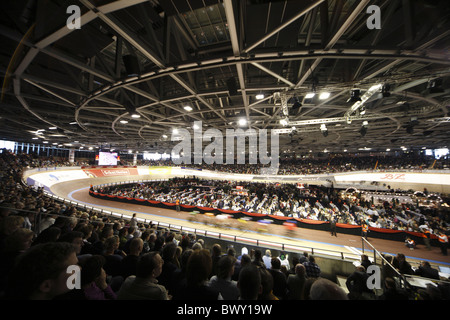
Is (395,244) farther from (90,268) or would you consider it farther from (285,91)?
(90,268)

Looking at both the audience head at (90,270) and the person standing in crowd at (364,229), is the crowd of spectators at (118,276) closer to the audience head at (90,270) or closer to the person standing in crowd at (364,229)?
the audience head at (90,270)

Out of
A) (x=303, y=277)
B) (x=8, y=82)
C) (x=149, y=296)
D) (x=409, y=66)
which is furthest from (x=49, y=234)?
(x=409, y=66)

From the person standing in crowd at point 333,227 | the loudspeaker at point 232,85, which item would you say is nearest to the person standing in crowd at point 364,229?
the person standing in crowd at point 333,227

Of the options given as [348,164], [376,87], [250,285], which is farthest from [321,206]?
[348,164]

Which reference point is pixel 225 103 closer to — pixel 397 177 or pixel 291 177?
pixel 291 177

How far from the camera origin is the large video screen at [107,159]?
33688 mm

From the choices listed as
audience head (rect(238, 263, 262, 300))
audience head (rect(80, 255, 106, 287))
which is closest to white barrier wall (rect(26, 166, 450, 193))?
audience head (rect(80, 255, 106, 287))

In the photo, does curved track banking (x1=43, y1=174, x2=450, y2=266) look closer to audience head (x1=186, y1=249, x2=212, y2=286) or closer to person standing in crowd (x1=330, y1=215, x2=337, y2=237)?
person standing in crowd (x1=330, y1=215, x2=337, y2=237)

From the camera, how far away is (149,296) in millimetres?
1873

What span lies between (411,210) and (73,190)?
137 ft

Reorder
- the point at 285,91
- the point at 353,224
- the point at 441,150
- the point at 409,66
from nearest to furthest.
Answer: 1. the point at 409,66
2. the point at 285,91
3. the point at 353,224
4. the point at 441,150

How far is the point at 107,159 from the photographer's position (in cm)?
3525

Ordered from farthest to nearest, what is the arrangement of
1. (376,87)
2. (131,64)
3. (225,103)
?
(225,103) < (376,87) < (131,64)

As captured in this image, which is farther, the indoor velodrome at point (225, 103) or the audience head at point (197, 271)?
the indoor velodrome at point (225, 103)
